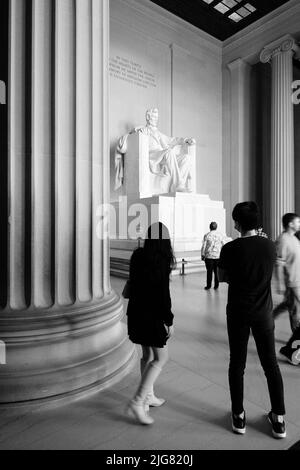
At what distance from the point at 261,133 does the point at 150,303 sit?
45.2 feet

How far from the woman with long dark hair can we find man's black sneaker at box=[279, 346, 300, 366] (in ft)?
4.89

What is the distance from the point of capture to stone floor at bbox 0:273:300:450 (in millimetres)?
1688

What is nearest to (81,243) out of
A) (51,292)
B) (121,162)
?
(51,292)

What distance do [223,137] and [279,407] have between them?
13.2 metres

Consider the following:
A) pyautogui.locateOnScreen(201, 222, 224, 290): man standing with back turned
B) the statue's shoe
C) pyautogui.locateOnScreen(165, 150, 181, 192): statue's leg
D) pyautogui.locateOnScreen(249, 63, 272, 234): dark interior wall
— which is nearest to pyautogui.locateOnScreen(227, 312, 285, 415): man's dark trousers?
pyautogui.locateOnScreen(201, 222, 224, 290): man standing with back turned

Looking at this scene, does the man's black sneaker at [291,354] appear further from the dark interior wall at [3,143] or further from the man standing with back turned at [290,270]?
the dark interior wall at [3,143]

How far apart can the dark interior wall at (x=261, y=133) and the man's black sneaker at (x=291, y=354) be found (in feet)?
36.0

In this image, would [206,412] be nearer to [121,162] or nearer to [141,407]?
[141,407]

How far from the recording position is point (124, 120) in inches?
431

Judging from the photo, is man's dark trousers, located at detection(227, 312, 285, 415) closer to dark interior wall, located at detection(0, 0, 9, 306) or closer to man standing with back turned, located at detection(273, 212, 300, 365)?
man standing with back turned, located at detection(273, 212, 300, 365)

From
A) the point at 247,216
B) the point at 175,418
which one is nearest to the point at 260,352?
the point at 175,418

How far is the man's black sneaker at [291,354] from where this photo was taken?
8.90ft

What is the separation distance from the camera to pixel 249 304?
173cm

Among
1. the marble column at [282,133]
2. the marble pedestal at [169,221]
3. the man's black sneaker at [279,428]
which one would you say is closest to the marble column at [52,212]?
the man's black sneaker at [279,428]
